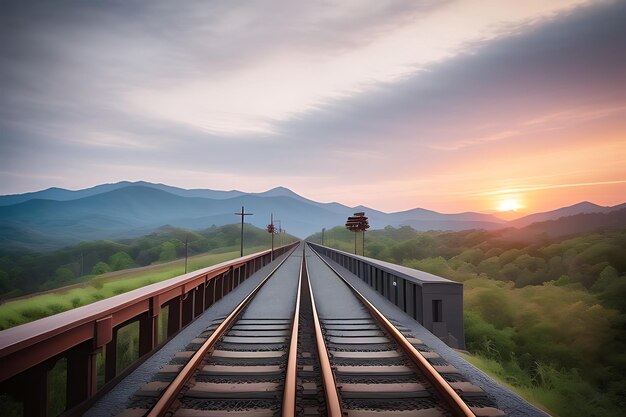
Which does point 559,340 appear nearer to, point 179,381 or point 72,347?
point 179,381

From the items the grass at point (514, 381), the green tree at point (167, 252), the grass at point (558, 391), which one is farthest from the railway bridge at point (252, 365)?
the green tree at point (167, 252)

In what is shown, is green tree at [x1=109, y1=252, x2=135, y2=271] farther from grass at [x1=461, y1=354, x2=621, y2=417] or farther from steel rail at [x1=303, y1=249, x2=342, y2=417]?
steel rail at [x1=303, y1=249, x2=342, y2=417]

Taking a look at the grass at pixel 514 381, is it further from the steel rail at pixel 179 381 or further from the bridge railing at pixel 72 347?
the bridge railing at pixel 72 347

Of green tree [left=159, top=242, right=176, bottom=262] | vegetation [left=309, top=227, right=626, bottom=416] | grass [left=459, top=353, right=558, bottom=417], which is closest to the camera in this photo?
grass [left=459, top=353, right=558, bottom=417]

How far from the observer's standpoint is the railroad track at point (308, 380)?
172 inches

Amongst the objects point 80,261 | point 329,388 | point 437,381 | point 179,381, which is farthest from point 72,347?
point 80,261

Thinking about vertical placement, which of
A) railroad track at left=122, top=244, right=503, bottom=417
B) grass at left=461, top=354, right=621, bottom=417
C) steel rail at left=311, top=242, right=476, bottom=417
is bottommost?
grass at left=461, top=354, right=621, bottom=417

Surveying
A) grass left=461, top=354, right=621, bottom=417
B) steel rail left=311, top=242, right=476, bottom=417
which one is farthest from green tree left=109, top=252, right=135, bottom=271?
steel rail left=311, top=242, right=476, bottom=417

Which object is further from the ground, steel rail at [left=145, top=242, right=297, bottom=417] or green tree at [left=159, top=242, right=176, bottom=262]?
steel rail at [left=145, top=242, right=297, bottom=417]

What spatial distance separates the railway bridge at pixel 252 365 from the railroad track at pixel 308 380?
0.02 meters

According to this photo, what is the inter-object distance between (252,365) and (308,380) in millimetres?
1107

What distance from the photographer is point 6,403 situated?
1273cm

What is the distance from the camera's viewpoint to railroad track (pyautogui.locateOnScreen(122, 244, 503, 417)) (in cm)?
438

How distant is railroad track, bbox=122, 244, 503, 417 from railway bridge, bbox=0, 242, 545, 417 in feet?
0.06
